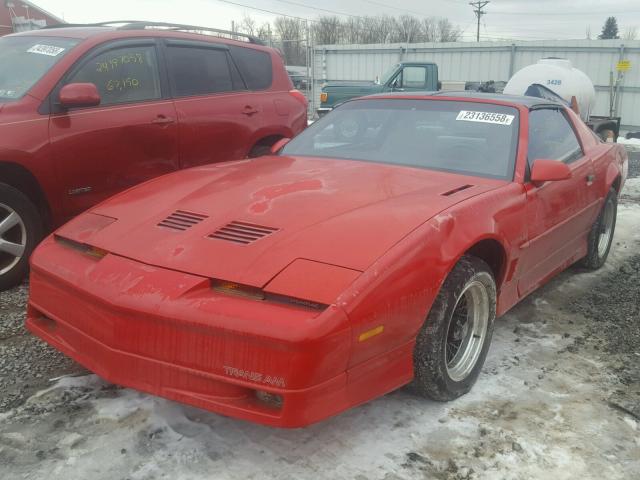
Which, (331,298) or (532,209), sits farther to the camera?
(532,209)

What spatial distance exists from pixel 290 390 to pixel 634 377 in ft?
6.66

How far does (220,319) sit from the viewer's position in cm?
207

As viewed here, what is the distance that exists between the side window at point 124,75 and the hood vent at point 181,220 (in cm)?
211

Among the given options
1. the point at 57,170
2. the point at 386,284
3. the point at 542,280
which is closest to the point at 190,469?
the point at 386,284

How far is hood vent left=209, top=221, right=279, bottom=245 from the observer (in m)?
2.47

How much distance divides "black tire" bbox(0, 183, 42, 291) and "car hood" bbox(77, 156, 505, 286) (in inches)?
43.7

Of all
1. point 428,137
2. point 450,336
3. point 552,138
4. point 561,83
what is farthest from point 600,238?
point 561,83

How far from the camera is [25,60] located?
4.41 m

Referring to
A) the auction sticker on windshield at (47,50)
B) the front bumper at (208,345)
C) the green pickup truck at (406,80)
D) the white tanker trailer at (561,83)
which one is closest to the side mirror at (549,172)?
the front bumper at (208,345)

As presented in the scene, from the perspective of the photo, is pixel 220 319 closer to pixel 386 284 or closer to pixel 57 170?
pixel 386 284

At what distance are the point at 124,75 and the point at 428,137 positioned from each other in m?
2.54

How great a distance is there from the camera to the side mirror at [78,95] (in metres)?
4.04

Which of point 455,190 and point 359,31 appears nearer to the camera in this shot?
point 455,190

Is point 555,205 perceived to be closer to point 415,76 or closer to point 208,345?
point 208,345
